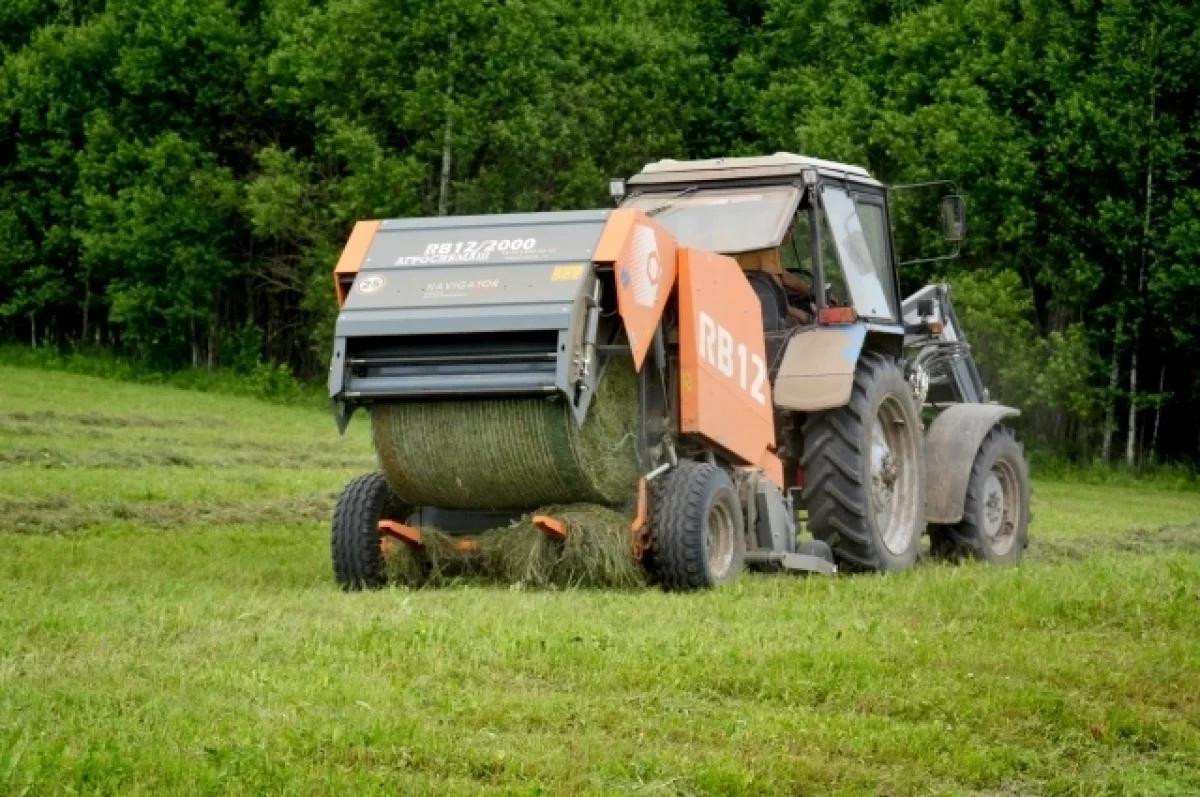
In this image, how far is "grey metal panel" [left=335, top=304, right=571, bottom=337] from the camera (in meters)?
12.0

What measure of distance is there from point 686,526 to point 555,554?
31.0 inches

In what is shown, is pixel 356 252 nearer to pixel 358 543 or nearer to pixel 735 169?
pixel 358 543

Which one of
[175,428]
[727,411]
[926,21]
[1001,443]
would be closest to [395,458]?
[727,411]

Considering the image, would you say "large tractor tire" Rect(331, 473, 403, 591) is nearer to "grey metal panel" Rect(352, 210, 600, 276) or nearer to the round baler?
the round baler

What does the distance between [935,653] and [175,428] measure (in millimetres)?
22552

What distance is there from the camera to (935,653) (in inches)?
389

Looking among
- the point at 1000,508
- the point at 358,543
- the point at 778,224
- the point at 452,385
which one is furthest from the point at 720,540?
the point at 1000,508

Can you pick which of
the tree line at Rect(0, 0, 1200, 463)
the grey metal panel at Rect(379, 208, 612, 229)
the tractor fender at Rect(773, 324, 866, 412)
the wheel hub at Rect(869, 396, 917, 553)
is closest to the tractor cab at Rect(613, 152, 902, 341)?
the tractor fender at Rect(773, 324, 866, 412)

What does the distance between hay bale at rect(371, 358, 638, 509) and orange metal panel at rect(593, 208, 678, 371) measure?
1.15ft

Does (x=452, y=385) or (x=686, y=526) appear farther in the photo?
(x=686, y=526)

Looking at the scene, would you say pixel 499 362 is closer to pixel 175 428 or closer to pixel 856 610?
pixel 856 610

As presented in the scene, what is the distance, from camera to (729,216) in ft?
49.2

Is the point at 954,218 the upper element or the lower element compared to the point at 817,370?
upper

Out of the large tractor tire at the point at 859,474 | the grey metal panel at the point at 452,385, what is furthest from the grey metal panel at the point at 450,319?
the large tractor tire at the point at 859,474
